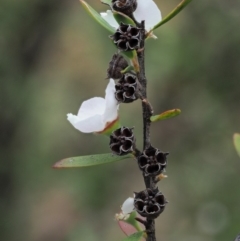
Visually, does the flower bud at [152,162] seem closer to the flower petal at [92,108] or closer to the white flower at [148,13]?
the flower petal at [92,108]

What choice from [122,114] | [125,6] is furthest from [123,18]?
[122,114]

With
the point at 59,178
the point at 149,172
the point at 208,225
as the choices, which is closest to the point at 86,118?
the point at 149,172

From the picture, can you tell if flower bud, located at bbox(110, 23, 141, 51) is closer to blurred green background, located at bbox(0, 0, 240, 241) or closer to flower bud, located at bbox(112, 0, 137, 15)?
flower bud, located at bbox(112, 0, 137, 15)

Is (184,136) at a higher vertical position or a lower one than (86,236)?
higher

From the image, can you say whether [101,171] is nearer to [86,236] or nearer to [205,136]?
[86,236]

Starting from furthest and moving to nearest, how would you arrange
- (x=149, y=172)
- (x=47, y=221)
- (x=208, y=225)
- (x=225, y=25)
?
(x=47, y=221), (x=208, y=225), (x=225, y=25), (x=149, y=172)

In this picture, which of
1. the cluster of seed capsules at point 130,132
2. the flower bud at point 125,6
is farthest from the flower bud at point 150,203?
the flower bud at point 125,6

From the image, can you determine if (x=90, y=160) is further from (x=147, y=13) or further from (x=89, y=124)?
(x=147, y=13)
